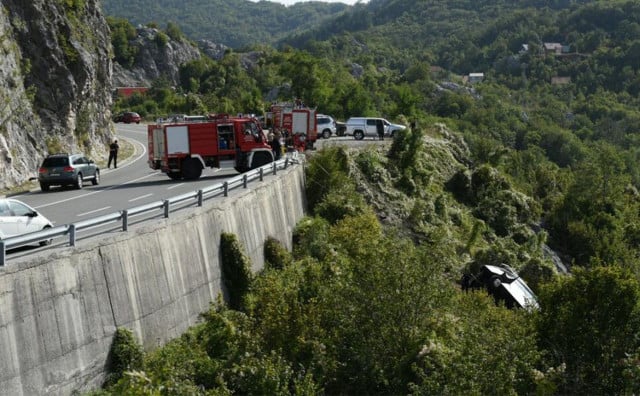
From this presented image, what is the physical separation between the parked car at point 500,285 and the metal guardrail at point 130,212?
8842 mm

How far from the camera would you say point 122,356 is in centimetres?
1620

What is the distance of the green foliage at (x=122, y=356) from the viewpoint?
52.6 ft

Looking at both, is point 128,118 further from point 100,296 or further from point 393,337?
point 100,296

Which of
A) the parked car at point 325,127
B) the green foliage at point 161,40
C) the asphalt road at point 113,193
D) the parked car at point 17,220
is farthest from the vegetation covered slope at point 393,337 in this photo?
the green foliage at point 161,40

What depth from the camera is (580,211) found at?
67938 millimetres

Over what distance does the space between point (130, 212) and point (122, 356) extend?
3171 mm

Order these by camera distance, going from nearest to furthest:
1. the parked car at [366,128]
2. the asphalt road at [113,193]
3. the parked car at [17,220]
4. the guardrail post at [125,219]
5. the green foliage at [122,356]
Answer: the green foliage at [122,356], the parked car at [17,220], the guardrail post at [125,219], the asphalt road at [113,193], the parked car at [366,128]

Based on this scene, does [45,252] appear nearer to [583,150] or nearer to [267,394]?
[267,394]

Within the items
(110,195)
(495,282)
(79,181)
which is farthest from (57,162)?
(495,282)

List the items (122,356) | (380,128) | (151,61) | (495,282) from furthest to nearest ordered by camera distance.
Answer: (151,61) < (380,128) < (495,282) < (122,356)

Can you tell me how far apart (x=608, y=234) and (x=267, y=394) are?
55045mm

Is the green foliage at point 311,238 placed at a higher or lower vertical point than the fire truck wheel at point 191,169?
lower

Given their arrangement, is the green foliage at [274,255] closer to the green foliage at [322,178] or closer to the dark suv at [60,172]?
the green foliage at [322,178]

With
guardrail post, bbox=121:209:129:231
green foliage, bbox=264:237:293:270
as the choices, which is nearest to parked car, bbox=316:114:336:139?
green foliage, bbox=264:237:293:270
